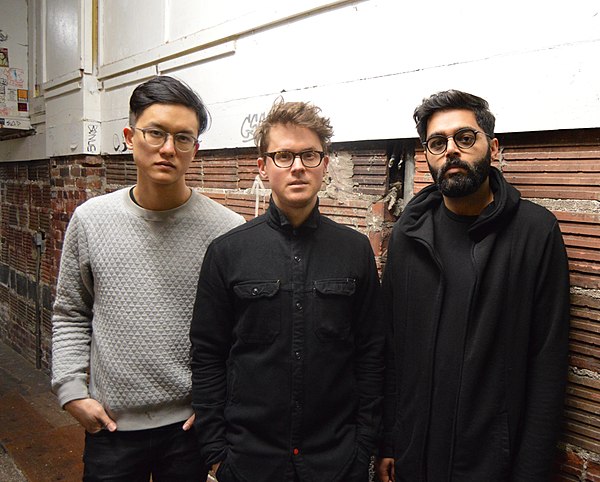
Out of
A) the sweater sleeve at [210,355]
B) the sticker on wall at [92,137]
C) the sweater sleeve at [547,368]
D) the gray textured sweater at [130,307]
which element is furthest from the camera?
the sticker on wall at [92,137]

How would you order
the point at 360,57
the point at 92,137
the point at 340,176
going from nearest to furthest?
the point at 360,57
the point at 340,176
the point at 92,137

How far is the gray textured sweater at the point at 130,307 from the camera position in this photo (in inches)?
62.6

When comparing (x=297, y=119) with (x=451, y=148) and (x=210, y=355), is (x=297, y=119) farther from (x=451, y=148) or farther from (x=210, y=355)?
(x=210, y=355)

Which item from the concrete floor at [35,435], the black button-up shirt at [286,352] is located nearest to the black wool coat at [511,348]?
the black button-up shirt at [286,352]

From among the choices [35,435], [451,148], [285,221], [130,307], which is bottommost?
[35,435]

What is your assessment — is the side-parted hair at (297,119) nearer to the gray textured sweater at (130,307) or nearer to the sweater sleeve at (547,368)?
the gray textured sweater at (130,307)

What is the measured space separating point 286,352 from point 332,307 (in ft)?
0.63

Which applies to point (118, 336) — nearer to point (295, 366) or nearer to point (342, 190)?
point (295, 366)

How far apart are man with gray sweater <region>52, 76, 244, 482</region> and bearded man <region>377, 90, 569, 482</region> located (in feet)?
2.39

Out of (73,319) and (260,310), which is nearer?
(260,310)

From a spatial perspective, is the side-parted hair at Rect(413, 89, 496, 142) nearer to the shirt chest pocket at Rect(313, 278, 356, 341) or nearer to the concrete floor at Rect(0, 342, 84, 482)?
the shirt chest pocket at Rect(313, 278, 356, 341)

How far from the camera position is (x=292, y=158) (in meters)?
1.45

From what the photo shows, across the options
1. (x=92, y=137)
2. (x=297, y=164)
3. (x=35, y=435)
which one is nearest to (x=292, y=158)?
(x=297, y=164)

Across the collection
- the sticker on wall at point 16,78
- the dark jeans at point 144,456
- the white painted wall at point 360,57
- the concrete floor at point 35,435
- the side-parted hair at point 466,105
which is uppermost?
the sticker on wall at point 16,78
